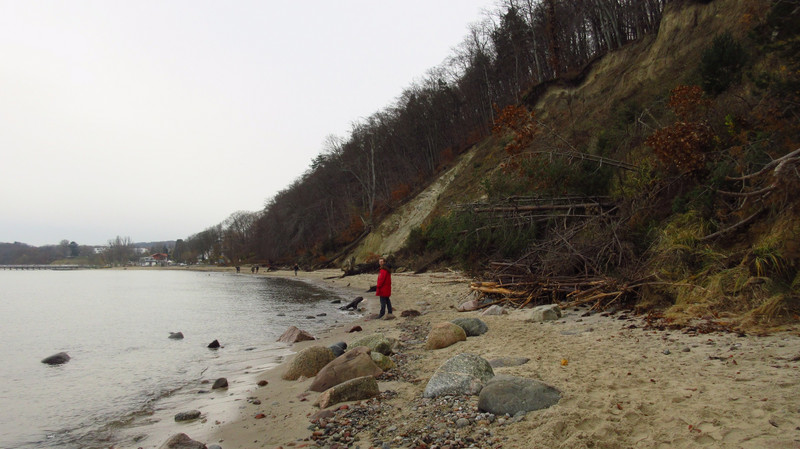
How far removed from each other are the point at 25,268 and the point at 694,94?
22505cm

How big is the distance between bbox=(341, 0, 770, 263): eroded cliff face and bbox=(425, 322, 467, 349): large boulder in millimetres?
12453

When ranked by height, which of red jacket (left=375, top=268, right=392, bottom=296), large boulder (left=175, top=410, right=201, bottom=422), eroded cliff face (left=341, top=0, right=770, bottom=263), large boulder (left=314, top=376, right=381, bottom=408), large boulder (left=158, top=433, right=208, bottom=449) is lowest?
large boulder (left=175, top=410, right=201, bottom=422)

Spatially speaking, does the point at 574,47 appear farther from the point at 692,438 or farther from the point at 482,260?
the point at 692,438

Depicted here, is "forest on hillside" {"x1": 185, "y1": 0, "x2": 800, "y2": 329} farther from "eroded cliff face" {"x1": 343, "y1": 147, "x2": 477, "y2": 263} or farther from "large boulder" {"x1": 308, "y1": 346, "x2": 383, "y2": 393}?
"large boulder" {"x1": 308, "y1": 346, "x2": 383, "y2": 393}

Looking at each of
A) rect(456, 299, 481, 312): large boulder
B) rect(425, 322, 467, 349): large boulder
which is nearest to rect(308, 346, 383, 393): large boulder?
rect(425, 322, 467, 349): large boulder

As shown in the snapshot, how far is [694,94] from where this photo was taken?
1135 cm

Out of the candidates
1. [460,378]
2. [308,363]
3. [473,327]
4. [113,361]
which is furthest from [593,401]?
[113,361]

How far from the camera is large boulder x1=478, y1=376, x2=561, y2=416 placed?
4078 mm

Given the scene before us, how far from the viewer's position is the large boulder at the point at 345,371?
6.28 m

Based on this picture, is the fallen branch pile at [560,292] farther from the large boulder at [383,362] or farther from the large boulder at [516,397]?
the large boulder at [516,397]

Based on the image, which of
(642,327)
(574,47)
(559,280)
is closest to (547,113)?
(574,47)

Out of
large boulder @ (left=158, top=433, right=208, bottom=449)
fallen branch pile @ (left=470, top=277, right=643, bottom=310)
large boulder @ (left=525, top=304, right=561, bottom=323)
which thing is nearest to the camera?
large boulder @ (left=158, top=433, right=208, bottom=449)

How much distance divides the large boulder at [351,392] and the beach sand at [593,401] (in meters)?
0.14

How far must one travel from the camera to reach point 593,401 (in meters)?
4.07
